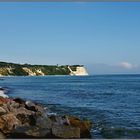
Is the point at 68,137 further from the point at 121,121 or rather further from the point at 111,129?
the point at 121,121

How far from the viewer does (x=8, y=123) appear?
260 inches

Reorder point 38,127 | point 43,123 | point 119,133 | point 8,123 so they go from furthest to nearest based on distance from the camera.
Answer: point 119,133, point 43,123, point 8,123, point 38,127

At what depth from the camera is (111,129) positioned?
26.3 ft

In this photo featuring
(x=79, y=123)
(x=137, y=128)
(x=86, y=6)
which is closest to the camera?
(x=79, y=123)

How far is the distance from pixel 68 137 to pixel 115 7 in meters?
2.59

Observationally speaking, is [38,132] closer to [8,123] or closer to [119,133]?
[8,123]

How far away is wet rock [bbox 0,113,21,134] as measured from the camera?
6.42 metres

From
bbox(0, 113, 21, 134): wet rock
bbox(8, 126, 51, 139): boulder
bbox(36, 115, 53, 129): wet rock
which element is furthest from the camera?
bbox(36, 115, 53, 129): wet rock

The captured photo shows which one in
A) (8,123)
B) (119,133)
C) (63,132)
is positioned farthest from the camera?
(119,133)

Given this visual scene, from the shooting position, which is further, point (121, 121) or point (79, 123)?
point (121, 121)

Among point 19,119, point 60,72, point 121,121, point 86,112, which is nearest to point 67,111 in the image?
point 86,112

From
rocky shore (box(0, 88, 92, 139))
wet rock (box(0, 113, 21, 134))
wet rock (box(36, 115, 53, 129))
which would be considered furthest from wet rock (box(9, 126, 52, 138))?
wet rock (box(36, 115, 53, 129))

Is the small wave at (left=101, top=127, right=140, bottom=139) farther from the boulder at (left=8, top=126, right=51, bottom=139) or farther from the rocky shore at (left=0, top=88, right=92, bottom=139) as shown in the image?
the boulder at (left=8, top=126, right=51, bottom=139)

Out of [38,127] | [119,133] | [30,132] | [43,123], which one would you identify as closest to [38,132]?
[30,132]
